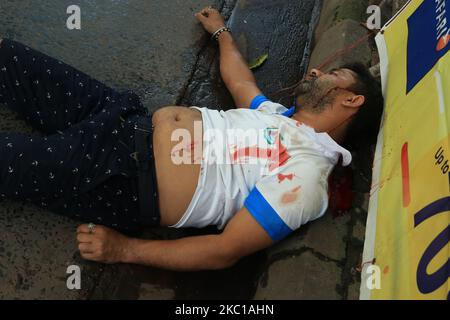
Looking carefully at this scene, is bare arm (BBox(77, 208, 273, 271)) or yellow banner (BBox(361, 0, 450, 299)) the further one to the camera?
bare arm (BBox(77, 208, 273, 271))

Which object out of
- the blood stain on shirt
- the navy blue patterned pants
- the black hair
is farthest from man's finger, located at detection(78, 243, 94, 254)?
the black hair

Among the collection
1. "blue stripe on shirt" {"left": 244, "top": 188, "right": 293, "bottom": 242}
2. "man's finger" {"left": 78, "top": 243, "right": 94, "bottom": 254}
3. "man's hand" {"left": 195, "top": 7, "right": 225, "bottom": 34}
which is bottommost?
"man's finger" {"left": 78, "top": 243, "right": 94, "bottom": 254}

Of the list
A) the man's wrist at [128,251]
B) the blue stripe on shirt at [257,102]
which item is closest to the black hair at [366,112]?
the blue stripe on shirt at [257,102]

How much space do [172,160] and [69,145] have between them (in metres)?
0.43

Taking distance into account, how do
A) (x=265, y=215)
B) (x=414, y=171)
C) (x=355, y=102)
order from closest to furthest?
(x=414, y=171), (x=265, y=215), (x=355, y=102)

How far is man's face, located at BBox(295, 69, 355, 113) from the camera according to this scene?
212cm

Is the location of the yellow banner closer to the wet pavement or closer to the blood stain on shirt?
the wet pavement

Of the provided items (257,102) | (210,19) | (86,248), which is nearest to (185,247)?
(86,248)

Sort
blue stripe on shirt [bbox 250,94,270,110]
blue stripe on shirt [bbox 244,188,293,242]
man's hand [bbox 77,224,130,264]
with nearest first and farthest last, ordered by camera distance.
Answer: blue stripe on shirt [bbox 244,188,293,242] < man's hand [bbox 77,224,130,264] < blue stripe on shirt [bbox 250,94,270,110]

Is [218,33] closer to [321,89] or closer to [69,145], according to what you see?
[321,89]

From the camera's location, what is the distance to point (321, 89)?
2.15 m

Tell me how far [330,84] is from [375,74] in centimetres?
49

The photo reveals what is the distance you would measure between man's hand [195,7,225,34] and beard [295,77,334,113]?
0.96 meters
